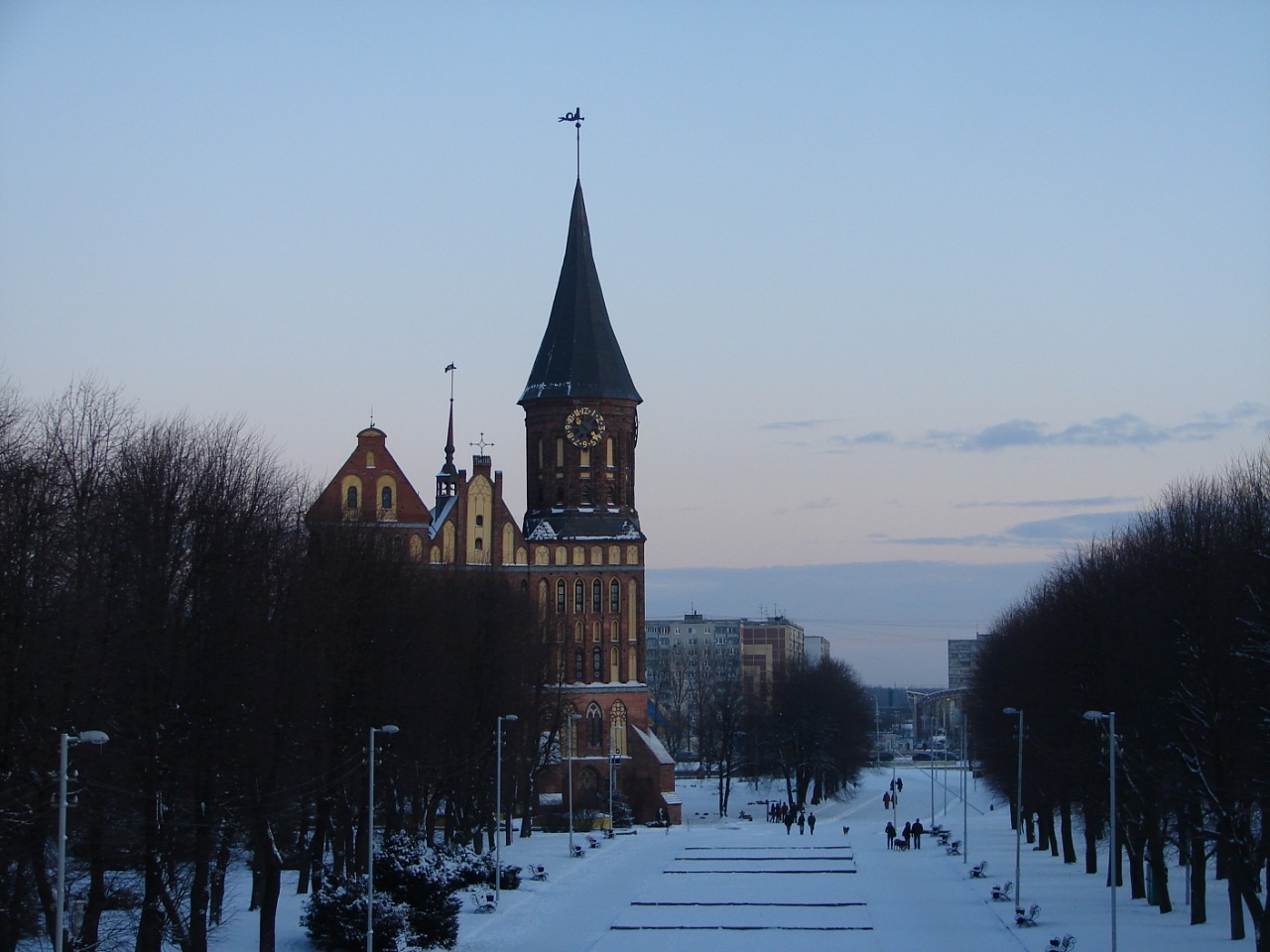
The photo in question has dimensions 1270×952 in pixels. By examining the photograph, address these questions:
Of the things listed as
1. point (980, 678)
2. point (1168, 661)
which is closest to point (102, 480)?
point (1168, 661)

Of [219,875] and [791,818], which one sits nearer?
[219,875]

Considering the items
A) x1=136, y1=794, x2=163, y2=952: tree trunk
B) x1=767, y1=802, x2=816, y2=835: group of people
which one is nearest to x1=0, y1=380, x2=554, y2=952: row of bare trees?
x1=136, y1=794, x2=163, y2=952: tree trunk

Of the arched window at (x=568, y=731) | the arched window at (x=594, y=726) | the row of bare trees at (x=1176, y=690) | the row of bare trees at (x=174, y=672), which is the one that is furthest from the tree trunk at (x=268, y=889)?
the arched window at (x=594, y=726)

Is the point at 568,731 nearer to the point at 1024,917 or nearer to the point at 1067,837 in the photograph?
the point at 1067,837

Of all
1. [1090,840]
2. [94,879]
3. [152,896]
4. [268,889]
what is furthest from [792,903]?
[94,879]

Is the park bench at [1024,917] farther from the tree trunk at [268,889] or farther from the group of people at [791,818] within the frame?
the group of people at [791,818]

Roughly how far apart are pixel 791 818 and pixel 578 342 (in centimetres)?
3717

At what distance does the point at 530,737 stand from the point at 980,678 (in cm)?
3078

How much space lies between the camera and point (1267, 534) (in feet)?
141

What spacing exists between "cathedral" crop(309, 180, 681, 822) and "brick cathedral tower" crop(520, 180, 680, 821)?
0.28ft

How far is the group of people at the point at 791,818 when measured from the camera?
295 ft

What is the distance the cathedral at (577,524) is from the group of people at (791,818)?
6.43 meters

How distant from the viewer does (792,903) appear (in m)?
56.3

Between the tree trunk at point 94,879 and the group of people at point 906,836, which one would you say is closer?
the tree trunk at point 94,879
